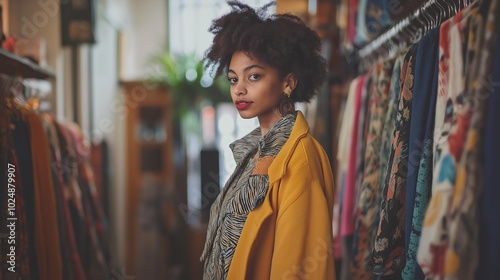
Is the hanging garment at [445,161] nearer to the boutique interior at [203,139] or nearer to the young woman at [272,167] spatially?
the boutique interior at [203,139]

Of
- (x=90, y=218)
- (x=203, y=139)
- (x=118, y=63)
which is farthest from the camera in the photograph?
(x=203, y=139)

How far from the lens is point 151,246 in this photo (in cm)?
405

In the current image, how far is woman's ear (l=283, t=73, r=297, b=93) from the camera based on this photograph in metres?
1.18

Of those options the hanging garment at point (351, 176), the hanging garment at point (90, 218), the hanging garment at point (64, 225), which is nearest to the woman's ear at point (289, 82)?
the hanging garment at point (351, 176)

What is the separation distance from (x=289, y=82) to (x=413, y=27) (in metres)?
0.68

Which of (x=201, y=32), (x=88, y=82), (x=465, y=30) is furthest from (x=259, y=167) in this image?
(x=201, y=32)

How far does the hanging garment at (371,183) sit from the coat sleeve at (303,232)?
56 cm

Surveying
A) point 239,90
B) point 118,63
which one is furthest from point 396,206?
point 118,63

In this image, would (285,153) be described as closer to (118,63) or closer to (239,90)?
(239,90)

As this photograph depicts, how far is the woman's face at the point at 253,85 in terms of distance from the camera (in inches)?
45.1

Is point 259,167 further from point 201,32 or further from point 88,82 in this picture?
point 201,32

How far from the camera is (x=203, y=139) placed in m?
4.89

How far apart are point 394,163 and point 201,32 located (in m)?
4.30

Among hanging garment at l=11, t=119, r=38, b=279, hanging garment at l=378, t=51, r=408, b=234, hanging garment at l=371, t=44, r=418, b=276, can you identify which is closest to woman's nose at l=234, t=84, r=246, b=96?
hanging garment at l=371, t=44, r=418, b=276
